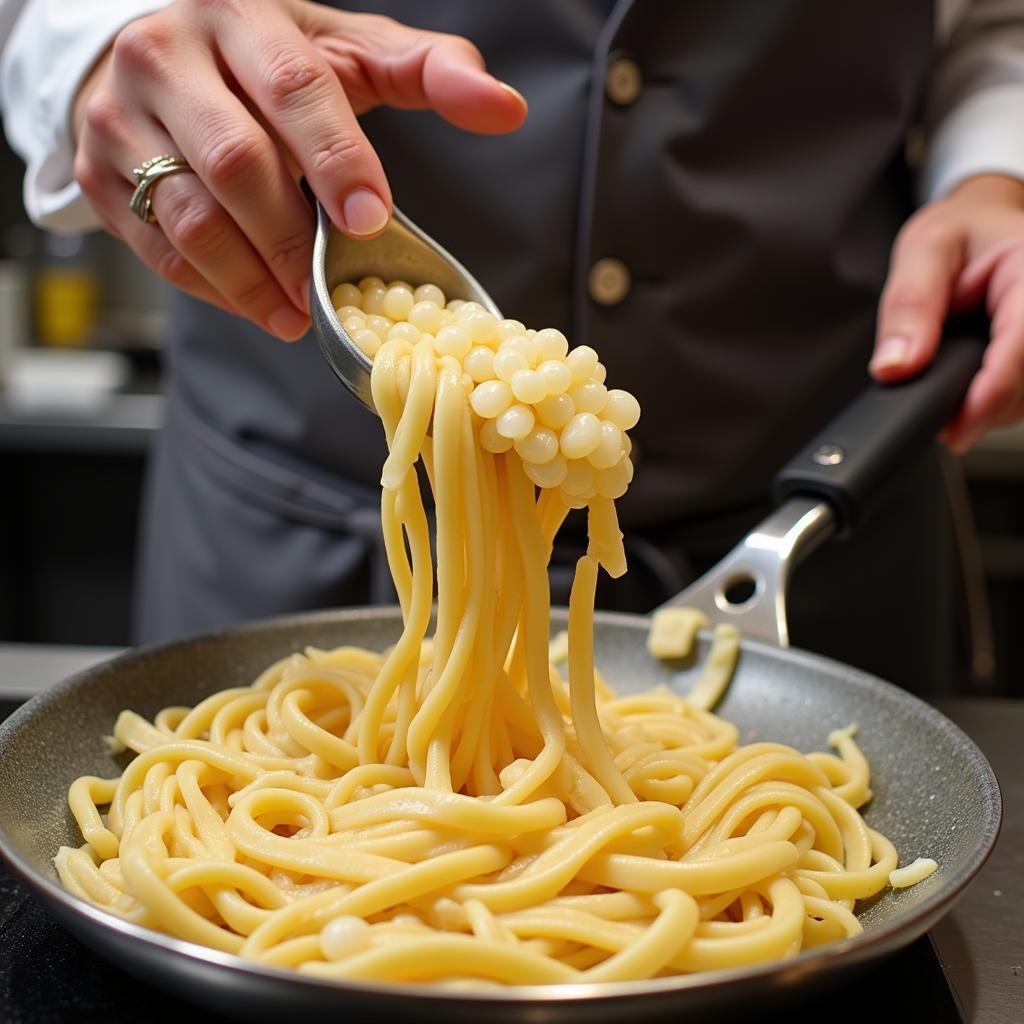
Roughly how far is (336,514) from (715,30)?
0.79m

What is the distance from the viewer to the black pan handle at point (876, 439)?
4.54 feet

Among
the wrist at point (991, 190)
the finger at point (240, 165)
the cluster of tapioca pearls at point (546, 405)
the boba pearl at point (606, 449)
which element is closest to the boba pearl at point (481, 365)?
the cluster of tapioca pearls at point (546, 405)

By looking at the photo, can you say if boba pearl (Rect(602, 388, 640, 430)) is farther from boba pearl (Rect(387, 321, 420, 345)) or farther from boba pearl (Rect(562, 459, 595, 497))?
boba pearl (Rect(387, 321, 420, 345))

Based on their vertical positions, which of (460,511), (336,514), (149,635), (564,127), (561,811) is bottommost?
(149,635)

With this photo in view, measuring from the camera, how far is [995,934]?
1.01m

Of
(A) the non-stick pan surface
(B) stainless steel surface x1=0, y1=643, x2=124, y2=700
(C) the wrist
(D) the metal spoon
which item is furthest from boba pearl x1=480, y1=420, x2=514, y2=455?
(C) the wrist

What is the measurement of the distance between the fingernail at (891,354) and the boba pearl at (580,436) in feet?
2.17

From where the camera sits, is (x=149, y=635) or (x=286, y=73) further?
(x=149, y=635)

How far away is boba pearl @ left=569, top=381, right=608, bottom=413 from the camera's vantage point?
3.22 ft

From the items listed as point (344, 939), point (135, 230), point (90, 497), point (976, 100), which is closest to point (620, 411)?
point (344, 939)

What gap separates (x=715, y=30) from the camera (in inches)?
63.1

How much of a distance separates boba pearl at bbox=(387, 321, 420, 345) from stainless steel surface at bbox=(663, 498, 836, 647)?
0.48 metres

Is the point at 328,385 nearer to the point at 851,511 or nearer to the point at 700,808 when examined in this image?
the point at 851,511

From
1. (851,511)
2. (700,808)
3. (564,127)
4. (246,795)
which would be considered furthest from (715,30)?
(246,795)
